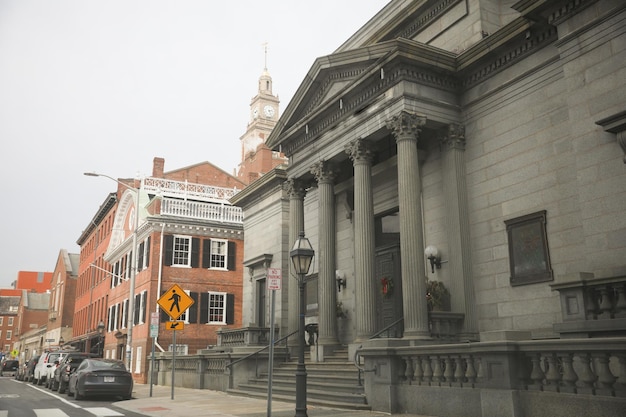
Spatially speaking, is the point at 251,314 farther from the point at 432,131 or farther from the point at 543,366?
the point at 543,366

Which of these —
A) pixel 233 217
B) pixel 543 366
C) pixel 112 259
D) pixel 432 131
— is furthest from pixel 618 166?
pixel 112 259

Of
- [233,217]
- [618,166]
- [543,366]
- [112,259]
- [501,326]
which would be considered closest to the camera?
[543,366]

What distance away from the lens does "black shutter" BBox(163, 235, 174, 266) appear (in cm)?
3592

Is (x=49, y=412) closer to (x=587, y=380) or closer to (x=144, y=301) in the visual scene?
(x=587, y=380)

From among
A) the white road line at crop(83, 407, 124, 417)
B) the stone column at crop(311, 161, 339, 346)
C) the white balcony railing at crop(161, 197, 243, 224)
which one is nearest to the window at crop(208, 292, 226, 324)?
the white balcony railing at crop(161, 197, 243, 224)

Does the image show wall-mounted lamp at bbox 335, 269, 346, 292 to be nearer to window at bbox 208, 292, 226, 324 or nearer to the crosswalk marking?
the crosswalk marking

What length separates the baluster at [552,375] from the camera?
9.04 meters

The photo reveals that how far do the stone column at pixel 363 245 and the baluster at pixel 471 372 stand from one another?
17.9 ft

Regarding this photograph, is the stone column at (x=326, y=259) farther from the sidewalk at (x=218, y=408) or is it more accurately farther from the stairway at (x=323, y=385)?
the sidewalk at (x=218, y=408)

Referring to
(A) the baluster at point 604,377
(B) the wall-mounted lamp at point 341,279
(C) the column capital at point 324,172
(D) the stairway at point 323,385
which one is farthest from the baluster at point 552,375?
(B) the wall-mounted lamp at point 341,279

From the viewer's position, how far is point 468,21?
1780cm

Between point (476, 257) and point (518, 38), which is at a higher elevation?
point (518, 38)

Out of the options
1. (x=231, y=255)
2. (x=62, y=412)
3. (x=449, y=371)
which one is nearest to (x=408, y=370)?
(x=449, y=371)

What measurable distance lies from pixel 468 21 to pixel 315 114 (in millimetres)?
5680
